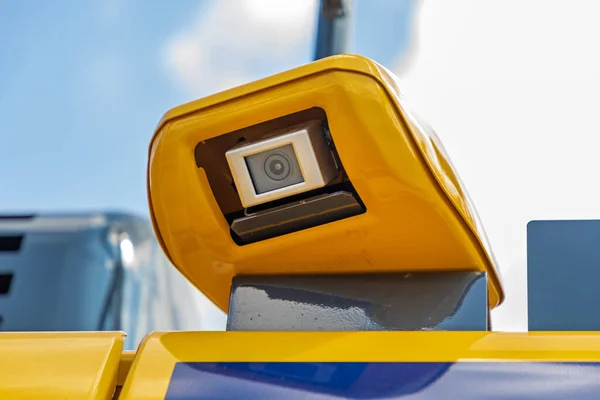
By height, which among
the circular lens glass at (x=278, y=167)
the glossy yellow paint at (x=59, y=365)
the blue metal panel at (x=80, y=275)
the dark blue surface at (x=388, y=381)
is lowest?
the blue metal panel at (x=80, y=275)

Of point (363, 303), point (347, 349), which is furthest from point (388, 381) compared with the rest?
point (363, 303)

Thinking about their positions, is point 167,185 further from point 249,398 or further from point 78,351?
point 249,398

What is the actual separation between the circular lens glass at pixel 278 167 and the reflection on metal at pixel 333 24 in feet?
13.1

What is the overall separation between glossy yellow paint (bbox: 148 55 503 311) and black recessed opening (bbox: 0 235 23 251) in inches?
84.8

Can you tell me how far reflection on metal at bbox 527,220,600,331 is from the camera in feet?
4.26

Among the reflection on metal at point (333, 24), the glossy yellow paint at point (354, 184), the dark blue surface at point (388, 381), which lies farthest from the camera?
the reflection on metal at point (333, 24)

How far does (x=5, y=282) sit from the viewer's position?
3201mm

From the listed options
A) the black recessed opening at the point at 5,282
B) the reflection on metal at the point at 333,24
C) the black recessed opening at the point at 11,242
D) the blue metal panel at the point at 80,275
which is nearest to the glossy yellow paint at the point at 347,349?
the blue metal panel at the point at 80,275

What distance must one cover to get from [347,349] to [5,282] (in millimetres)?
2473

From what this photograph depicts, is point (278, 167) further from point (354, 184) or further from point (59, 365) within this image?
point (59, 365)

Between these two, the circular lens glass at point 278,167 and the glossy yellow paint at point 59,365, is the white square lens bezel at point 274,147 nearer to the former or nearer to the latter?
the circular lens glass at point 278,167

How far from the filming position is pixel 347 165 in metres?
1.15

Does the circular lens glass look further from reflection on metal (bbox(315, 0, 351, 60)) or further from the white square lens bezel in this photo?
reflection on metal (bbox(315, 0, 351, 60))

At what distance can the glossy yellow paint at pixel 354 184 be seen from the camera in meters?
1.13
